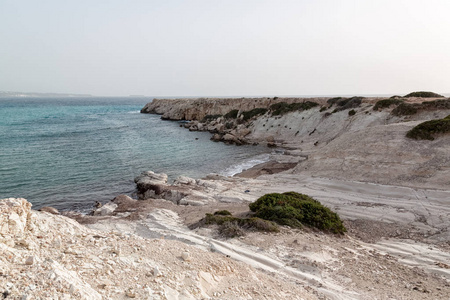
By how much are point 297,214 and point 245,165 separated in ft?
56.4

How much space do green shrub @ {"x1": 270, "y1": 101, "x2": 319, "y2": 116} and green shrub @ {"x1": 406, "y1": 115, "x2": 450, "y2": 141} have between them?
25035 millimetres

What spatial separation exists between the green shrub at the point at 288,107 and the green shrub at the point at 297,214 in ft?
113

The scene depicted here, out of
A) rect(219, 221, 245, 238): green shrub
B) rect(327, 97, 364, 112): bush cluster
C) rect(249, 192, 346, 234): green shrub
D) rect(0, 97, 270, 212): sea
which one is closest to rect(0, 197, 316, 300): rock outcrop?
rect(219, 221, 245, 238): green shrub

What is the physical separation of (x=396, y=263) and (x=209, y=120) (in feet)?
178

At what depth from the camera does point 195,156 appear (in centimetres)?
3127

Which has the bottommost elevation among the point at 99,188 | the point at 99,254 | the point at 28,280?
the point at 99,188

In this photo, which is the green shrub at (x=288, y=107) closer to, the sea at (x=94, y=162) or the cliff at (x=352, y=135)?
the cliff at (x=352, y=135)

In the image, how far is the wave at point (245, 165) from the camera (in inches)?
1003

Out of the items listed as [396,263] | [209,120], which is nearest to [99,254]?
[396,263]

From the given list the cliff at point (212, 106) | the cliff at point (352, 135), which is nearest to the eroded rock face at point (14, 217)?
the cliff at point (352, 135)

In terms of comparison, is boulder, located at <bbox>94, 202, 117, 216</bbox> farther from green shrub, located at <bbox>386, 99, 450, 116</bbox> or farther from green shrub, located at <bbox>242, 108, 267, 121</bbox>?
green shrub, located at <bbox>242, 108, 267, 121</bbox>

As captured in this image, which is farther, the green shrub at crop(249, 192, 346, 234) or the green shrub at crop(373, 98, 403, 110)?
the green shrub at crop(373, 98, 403, 110)

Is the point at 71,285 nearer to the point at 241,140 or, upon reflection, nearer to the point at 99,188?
the point at 99,188

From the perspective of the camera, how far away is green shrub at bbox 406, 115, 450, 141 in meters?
18.1
